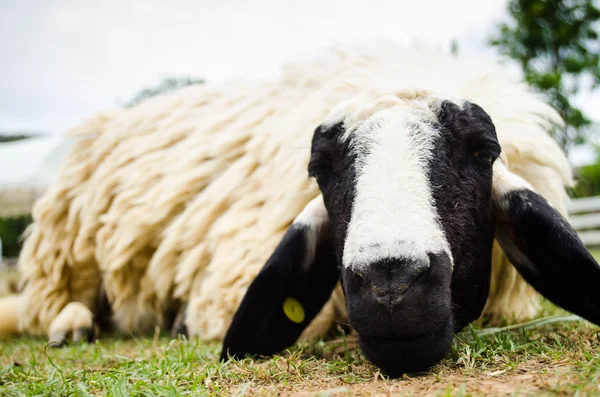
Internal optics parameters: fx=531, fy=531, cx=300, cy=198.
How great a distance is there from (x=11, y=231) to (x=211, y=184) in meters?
8.47

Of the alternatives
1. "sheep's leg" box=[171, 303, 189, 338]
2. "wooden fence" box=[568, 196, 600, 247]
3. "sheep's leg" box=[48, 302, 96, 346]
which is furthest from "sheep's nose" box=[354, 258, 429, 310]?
"wooden fence" box=[568, 196, 600, 247]

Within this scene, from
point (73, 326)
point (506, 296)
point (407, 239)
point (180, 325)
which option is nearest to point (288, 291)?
point (407, 239)

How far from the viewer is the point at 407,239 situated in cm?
182

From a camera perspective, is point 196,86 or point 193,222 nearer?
point 193,222

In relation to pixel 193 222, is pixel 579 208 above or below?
below

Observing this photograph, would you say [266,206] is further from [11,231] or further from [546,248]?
[11,231]

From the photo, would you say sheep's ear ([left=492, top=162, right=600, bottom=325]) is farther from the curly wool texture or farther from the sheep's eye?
the curly wool texture

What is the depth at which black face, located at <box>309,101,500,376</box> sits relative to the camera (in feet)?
5.92

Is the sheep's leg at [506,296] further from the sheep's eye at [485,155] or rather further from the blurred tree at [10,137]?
the blurred tree at [10,137]

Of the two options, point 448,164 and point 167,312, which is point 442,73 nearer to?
point 448,164

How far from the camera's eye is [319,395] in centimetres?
165

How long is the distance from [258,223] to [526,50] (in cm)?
2244

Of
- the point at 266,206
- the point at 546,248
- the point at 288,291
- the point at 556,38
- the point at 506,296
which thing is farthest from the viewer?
the point at 556,38

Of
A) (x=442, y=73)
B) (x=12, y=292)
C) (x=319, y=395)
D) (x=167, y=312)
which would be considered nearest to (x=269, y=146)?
(x=442, y=73)
